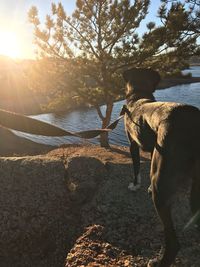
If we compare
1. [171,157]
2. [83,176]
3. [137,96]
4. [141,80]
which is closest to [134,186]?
[83,176]

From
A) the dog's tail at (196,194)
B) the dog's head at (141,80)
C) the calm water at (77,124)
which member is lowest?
the calm water at (77,124)

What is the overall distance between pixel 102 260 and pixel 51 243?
50.3 inches

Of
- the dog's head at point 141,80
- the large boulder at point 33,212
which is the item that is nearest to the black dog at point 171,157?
the dog's head at point 141,80

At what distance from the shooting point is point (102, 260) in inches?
201

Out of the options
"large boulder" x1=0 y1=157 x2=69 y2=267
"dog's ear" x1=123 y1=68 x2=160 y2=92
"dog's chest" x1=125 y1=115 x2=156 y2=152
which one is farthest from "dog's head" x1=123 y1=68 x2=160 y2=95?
"large boulder" x1=0 y1=157 x2=69 y2=267

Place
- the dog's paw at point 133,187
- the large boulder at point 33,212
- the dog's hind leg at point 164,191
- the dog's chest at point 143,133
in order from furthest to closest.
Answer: the dog's paw at point 133,187 → the large boulder at point 33,212 → the dog's chest at point 143,133 → the dog's hind leg at point 164,191

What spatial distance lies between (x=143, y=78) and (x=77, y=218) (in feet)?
9.76

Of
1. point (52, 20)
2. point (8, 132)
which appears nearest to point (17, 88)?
point (8, 132)

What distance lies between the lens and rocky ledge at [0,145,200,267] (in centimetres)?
535

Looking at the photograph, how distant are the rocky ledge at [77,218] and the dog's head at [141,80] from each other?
2199 mm

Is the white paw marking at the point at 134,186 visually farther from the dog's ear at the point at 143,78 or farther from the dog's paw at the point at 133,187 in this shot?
the dog's ear at the point at 143,78

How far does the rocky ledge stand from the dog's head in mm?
2199

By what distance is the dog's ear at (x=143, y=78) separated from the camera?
6.58 meters

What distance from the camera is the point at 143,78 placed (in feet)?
21.9
